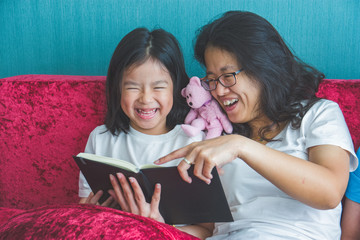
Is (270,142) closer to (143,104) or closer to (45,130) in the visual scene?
Result: (143,104)

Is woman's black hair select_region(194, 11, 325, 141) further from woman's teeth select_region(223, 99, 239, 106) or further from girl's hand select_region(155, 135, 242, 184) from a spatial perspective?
girl's hand select_region(155, 135, 242, 184)

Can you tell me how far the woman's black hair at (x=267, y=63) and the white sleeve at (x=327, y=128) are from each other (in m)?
0.04

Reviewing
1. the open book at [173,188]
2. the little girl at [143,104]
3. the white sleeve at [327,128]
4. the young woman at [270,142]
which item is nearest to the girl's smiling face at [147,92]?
the little girl at [143,104]

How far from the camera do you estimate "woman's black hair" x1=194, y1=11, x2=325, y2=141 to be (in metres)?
1.23

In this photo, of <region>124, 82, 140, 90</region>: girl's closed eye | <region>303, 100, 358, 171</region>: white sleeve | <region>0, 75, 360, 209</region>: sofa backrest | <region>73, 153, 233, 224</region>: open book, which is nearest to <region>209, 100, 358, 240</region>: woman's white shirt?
<region>303, 100, 358, 171</region>: white sleeve

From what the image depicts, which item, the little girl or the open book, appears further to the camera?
the little girl

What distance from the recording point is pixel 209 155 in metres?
0.90

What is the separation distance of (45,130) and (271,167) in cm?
109

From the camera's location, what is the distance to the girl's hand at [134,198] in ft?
3.57

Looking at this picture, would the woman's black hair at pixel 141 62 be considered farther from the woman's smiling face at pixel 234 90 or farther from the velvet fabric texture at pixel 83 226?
the velvet fabric texture at pixel 83 226

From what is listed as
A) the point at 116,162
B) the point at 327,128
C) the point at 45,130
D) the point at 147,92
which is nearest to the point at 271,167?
the point at 327,128

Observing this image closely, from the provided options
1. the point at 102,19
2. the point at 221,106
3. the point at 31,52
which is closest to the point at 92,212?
the point at 221,106

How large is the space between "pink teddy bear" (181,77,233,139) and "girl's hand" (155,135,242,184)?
1.40 feet

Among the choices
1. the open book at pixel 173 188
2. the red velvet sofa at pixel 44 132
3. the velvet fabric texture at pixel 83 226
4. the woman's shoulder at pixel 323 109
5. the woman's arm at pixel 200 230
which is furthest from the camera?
the red velvet sofa at pixel 44 132
